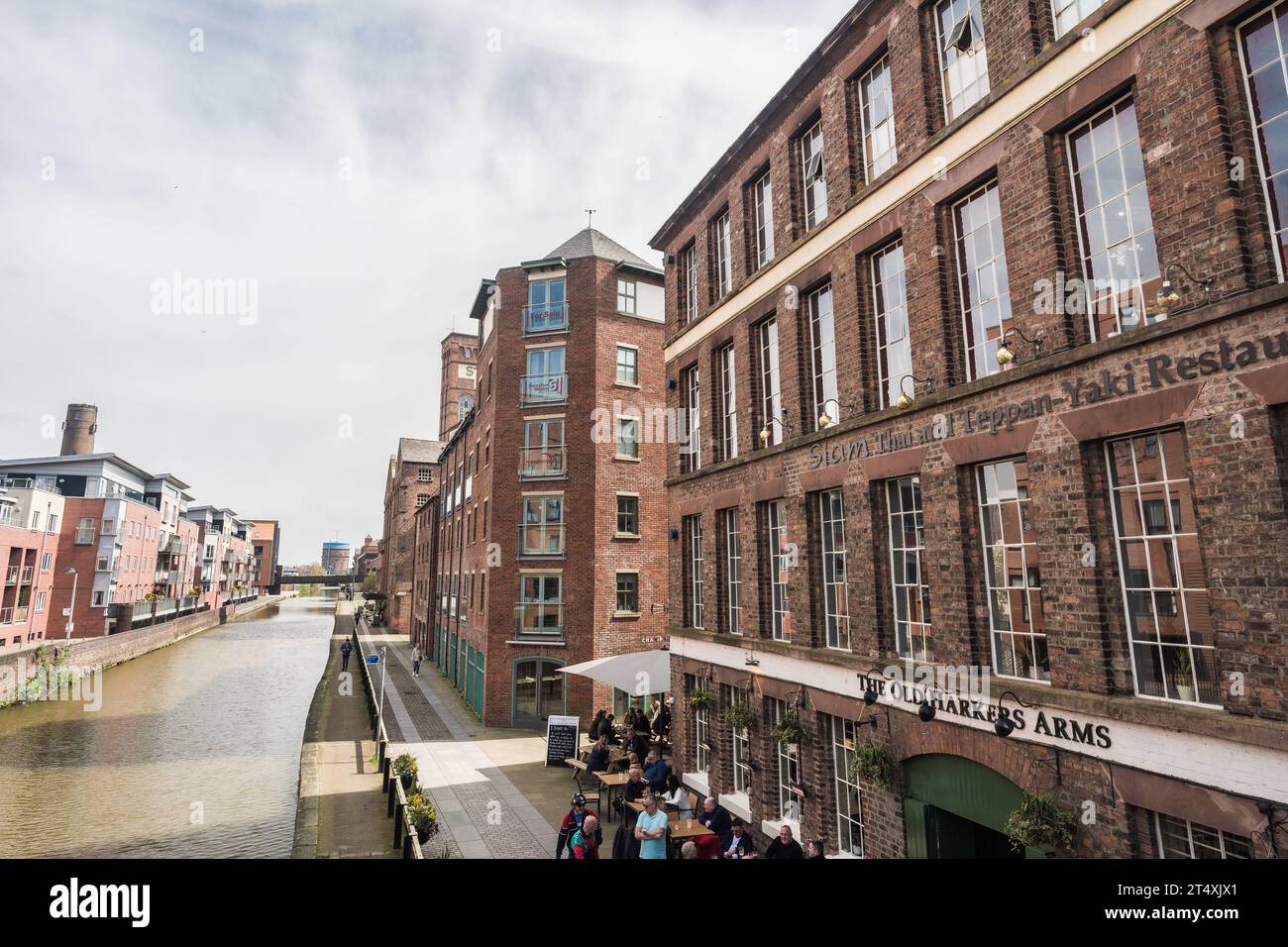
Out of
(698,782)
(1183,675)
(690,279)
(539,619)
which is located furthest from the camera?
(539,619)

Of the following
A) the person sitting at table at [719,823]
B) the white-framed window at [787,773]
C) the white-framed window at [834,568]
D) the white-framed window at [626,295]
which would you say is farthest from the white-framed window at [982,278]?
the white-framed window at [626,295]

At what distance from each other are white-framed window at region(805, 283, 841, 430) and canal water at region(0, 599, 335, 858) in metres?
14.8

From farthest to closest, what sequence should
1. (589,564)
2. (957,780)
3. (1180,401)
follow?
(589,564) → (957,780) → (1180,401)

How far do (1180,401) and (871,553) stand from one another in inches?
185

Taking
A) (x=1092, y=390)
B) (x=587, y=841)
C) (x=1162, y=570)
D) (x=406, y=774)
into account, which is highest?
(x=1092, y=390)

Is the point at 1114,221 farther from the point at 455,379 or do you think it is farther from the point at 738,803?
the point at 455,379

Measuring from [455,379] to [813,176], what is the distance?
3151 inches

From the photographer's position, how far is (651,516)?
26.4 meters

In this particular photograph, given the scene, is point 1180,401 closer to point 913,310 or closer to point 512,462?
point 913,310

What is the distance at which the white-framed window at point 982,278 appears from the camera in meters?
9.20

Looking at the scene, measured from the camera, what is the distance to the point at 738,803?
1393 centimetres

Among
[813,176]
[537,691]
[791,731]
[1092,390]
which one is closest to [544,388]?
[537,691]

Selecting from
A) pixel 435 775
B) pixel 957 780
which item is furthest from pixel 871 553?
pixel 435 775

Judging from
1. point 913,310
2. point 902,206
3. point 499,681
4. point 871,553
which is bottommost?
point 499,681
